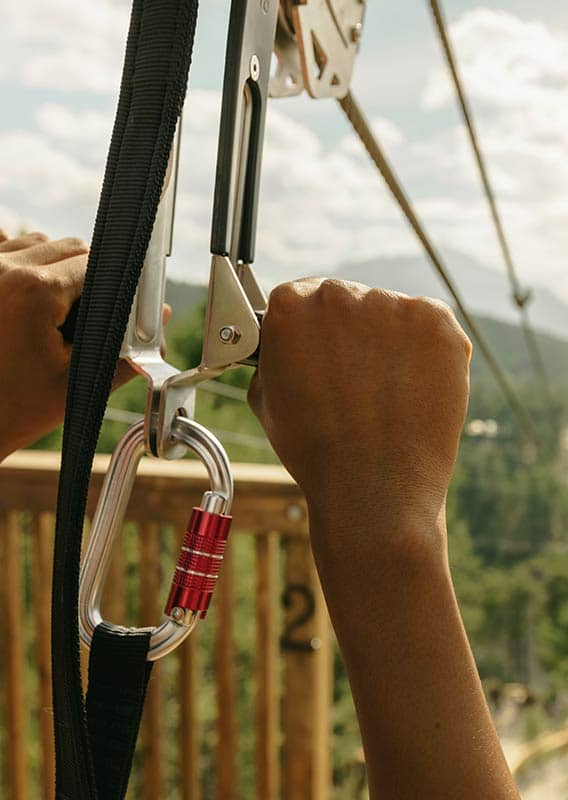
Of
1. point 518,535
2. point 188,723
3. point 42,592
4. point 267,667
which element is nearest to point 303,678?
point 267,667

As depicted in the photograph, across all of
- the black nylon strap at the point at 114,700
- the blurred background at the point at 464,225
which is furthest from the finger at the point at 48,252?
the blurred background at the point at 464,225

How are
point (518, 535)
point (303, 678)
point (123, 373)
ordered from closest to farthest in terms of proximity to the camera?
1. point (123, 373)
2. point (303, 678)
3. point (518, 535)

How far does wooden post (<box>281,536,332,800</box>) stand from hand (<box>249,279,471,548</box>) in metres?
0.68

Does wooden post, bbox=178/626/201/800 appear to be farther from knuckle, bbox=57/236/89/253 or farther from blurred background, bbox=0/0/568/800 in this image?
blurred background, bbox=0/0/568/800

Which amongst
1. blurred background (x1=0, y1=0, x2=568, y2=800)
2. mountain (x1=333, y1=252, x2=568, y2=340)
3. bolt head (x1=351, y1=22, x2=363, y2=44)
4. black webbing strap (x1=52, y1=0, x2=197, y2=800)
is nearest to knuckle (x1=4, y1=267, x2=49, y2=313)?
black webbing strap (x1=52, y1=0, x2=197, y2=800)

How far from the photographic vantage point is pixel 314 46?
566 millimetres

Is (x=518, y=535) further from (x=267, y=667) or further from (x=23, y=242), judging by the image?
(x=23, y=242)

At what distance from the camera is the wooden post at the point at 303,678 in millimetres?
1050

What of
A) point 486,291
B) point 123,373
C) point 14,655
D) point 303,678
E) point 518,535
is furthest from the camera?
point 486,291

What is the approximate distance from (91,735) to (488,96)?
27621mm

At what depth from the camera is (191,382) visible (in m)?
0.39

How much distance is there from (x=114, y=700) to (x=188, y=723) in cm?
78

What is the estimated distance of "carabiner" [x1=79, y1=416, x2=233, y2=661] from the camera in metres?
0.36

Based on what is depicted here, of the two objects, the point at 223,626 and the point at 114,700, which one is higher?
the point at 114,700
